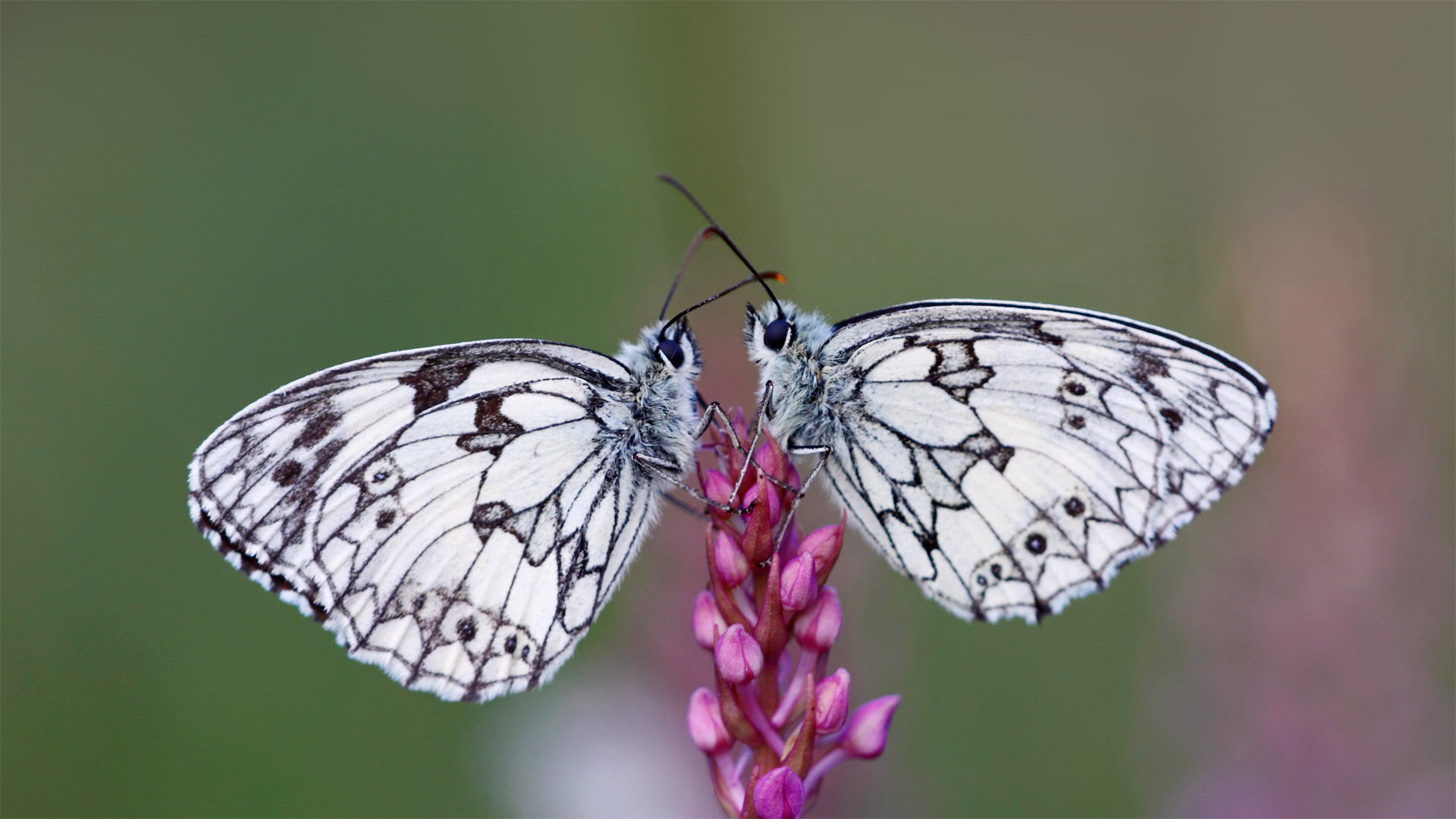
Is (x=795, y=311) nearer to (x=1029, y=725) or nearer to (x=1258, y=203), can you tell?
(x=1029, y=725)

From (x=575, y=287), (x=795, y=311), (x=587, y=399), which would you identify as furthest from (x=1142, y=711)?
(x=575, y=287)

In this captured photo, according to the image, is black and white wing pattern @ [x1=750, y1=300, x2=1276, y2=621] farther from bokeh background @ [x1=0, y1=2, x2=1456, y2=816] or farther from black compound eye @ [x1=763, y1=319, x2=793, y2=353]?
bokeh background @ [x1=0, y1=2, x2=1456, y2=816]

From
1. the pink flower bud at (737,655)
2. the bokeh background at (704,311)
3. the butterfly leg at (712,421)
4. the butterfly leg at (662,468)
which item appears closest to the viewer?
the pink flower bud at (737,655)

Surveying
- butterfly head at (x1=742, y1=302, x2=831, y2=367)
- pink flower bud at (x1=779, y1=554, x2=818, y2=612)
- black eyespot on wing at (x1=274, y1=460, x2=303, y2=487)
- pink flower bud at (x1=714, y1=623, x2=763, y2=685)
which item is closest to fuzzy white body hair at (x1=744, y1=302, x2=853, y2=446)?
butterfly head at (x1=742, y1=302, x2=831, y2=367)

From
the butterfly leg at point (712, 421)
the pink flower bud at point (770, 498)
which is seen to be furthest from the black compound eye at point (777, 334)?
the pink flower bud at point (770, 498)

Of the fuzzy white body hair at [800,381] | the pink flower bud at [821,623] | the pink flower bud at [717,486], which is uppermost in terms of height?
the fuzzy white body hair at [800,381]

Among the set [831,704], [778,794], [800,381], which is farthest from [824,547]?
[800,381]

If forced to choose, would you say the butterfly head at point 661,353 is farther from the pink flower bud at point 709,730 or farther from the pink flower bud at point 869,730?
the pink flower bud at point 869,730

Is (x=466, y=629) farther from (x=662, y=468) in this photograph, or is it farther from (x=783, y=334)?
(x=783, y=334)
